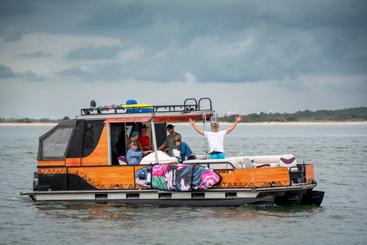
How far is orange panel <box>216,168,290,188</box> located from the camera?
16938mm

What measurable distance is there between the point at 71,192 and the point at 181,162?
2635 mm

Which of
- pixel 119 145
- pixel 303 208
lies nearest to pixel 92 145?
pixel 119 145

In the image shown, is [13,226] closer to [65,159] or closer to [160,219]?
[65,159]

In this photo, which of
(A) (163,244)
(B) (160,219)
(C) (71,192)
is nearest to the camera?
(A) (163,244)

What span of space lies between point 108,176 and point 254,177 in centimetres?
335

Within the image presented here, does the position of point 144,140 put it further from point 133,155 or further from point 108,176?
point 108,176

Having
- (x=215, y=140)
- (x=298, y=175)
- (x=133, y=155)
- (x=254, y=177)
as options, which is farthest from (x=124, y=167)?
(x=298, y=175)

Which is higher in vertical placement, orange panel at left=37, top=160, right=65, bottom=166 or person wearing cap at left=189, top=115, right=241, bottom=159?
person wearing cap at left=189, top=115, right=241, bottom=159

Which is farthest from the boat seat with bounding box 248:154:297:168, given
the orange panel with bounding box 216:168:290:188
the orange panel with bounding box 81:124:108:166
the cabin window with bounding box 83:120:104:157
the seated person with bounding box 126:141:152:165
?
the cabin window with bounding box 83:120:104:157

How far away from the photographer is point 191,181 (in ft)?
56.9

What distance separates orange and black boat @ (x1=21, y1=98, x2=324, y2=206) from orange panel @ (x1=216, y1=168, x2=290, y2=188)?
0.07ft

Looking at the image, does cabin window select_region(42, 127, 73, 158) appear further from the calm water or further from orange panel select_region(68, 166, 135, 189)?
the calm water

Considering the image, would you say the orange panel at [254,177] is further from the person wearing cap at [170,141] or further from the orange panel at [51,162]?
the orange panel at [51,162]

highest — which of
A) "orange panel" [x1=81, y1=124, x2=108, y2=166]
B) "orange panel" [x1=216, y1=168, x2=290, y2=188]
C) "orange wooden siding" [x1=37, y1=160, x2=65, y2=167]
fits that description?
"orange panel" [x1=81, y1=124, x2=108, y2=166]
